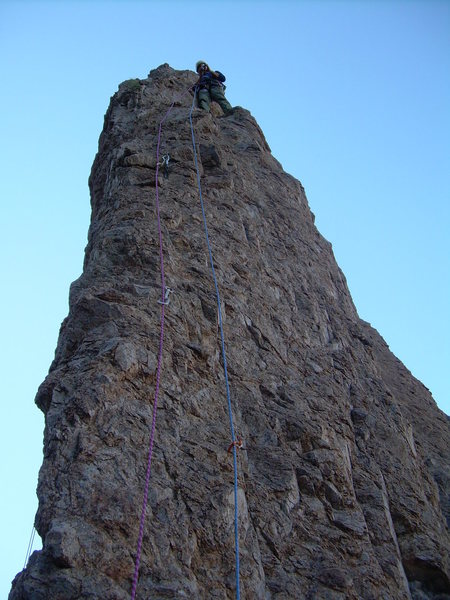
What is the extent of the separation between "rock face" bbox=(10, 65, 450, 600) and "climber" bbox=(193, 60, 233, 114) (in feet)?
12.3

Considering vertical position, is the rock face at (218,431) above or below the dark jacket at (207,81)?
below

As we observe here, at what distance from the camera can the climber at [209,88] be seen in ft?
45.5

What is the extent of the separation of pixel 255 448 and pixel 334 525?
3.46ft

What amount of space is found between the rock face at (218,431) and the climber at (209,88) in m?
3.74

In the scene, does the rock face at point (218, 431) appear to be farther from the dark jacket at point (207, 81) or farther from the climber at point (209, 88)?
the dark jacket at point (207, 81)

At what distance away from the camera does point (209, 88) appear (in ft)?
47.4

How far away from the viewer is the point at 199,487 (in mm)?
5320

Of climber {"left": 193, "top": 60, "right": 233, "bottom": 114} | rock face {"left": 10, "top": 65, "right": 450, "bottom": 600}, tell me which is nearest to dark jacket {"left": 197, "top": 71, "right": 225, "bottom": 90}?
climber {"left": 193, "top": 60, "right": 233, "bottom": 114}

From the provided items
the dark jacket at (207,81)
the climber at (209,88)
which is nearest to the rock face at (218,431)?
the climber at (209,88)

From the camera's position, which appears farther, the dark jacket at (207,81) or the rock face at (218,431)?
the dark jacket at (207,81)

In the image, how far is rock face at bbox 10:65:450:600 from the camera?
15.6 feet

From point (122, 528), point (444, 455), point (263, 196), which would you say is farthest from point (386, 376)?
point (122, 528)

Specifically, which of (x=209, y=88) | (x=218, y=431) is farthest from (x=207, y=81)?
(x=218, y=431)

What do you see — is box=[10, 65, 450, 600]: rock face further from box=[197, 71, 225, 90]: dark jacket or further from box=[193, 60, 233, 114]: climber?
box=[197, 71, 225, 90]: dark jacket
